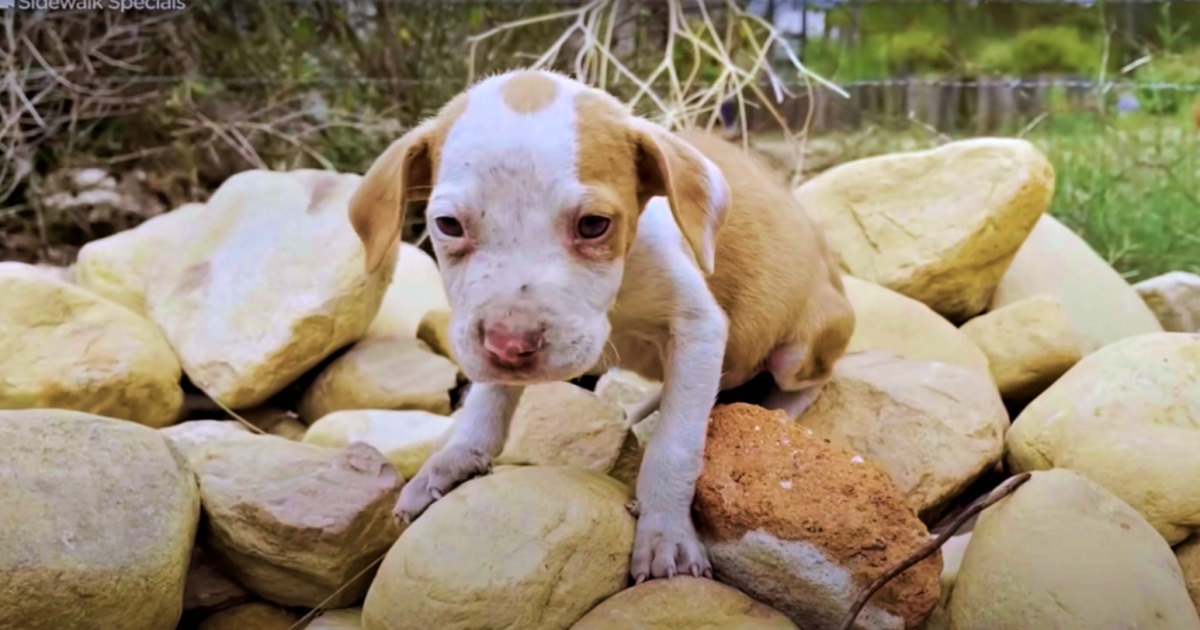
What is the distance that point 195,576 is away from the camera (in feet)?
6.54

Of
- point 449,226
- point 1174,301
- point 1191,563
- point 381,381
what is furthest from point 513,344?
point 1174,301

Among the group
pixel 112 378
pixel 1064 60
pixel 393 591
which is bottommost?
pixel 112 378

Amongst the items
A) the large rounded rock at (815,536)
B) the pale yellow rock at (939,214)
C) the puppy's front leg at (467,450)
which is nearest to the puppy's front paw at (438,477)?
the puppy's front leg at (467,450)

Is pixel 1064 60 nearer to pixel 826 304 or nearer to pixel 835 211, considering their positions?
pixel 835 211

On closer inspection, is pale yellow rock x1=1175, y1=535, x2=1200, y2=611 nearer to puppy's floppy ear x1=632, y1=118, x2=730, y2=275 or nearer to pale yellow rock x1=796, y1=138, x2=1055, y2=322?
puppy's floppy ear x1=632, y1=118, x2=730, y2=275

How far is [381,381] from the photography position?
9.75 feet

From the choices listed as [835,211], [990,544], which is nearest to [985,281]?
[835,211]

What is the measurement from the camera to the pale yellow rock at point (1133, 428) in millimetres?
1909

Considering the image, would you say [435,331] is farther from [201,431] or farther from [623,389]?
[201,431]

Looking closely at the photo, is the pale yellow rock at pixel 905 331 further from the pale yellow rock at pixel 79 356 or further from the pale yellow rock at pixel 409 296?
the pale yellow rock at pixel 79 356

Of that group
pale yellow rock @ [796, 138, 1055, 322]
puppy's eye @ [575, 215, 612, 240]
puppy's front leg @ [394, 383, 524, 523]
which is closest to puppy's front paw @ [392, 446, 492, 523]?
puppy's front leg @ [394, 383, 524, 523]

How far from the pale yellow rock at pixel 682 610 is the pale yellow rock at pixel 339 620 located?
1.45 ft

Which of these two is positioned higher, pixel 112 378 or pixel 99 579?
pixel 99 579

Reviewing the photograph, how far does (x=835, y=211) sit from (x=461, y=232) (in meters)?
2.00
